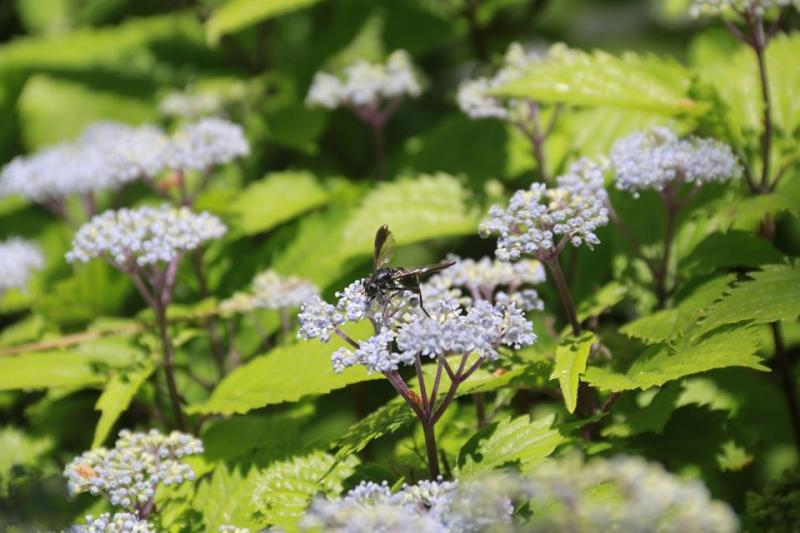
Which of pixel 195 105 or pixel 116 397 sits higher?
pixel 195 105

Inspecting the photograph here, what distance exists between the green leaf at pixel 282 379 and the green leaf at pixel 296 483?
0.66 ft

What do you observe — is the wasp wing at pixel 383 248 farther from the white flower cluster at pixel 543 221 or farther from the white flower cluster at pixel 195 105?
the white flower cluster at pixel 195 105

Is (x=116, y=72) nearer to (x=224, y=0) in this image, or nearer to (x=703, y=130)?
(x=224, y=0)

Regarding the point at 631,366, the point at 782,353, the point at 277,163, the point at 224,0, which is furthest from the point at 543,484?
the point at 224,0

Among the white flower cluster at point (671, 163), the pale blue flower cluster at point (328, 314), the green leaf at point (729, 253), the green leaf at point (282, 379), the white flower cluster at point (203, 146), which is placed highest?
the white flower cluster at point (203, 146)

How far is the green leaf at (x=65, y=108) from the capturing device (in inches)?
202

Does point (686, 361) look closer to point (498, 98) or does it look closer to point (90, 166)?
point (498, 98)

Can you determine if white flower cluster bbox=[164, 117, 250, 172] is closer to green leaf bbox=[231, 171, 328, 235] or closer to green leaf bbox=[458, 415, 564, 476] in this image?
green leaf bbox=[231, 171, 328, 235]

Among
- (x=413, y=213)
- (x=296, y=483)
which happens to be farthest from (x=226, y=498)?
(x=413, y=213)

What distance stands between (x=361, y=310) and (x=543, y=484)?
808 millimetres

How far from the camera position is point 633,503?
1.76 meters

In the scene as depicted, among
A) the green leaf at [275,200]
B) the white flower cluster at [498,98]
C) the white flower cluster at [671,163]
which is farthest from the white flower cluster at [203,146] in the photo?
the white flower cluster at [671,163]

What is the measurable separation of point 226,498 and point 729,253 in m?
1.75

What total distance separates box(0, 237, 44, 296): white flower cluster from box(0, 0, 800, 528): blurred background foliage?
0.13 m
